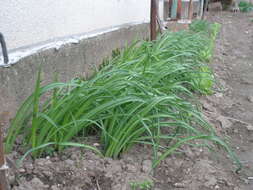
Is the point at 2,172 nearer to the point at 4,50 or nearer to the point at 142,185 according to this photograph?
the point at 142,185

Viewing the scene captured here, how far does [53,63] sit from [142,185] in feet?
3.53

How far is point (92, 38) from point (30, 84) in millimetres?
954

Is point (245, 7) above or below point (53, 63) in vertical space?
below

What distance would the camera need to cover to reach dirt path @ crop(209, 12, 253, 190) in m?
1.84

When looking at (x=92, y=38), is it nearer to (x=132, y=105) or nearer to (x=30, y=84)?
(x=30, y=84)

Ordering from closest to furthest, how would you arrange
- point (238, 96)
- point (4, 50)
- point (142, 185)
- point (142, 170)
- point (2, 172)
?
point (2, 172), point (142, 185), point (142, 170), point (4, 50), point (238, 96)

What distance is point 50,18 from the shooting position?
6.95ft

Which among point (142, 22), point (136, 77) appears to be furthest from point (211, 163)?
point (142, 22)

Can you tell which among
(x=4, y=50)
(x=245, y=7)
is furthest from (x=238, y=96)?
(x=245, y=7)

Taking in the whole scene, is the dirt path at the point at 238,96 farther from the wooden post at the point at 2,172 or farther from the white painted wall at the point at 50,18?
the white painted wall at the point at 50,18

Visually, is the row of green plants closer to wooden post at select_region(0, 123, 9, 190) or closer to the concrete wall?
the concrete wall

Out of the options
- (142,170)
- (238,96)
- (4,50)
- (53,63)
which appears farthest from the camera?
(238,96)

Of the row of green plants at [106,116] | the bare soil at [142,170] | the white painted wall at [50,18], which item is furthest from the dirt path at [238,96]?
the white painted wall at [50,18]

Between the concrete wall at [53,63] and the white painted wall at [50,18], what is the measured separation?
0.07 meters
